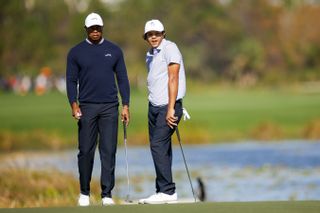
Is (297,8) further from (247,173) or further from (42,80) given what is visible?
(247,173)

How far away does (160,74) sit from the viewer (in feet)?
33.7

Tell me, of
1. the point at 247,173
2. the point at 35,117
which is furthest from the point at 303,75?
the point at 247,173

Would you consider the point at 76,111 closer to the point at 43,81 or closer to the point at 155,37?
the point at 155,37

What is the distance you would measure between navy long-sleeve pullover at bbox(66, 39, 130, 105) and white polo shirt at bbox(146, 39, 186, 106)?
32 cm

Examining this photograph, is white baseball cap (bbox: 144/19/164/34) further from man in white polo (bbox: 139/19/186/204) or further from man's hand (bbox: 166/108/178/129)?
man's hand (bbox: 166/108/178/129)

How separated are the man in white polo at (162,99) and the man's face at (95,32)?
15.3 inches

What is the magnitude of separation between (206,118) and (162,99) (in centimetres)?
3409

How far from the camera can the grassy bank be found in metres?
33.8

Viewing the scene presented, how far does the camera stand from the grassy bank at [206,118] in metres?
33.8

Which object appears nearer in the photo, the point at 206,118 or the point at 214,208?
the point at 214,208

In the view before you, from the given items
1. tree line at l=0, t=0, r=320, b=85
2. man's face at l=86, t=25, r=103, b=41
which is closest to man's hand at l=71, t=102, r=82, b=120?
man's face at l=86, t=25, r=103, b=41

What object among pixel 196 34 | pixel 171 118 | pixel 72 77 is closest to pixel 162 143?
pixel 171 118

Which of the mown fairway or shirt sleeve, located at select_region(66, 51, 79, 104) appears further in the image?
shirt sleeve, located at select_region(66, 51, 79, 104)

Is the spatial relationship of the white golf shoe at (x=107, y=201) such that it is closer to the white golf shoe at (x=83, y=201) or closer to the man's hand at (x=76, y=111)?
the white golf shoe at (x=83, y=201)
